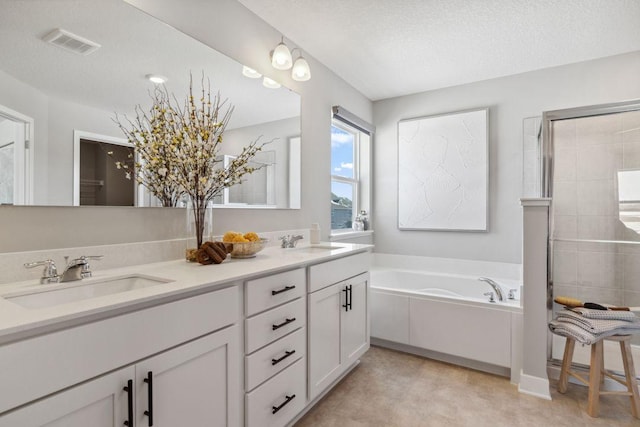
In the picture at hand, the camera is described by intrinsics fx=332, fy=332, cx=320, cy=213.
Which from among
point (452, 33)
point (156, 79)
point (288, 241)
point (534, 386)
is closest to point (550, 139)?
point (452, 33)

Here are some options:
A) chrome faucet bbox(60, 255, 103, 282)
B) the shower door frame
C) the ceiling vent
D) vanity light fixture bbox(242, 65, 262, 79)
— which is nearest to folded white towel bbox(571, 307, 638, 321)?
the shower door frame

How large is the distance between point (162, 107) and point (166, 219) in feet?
1.83

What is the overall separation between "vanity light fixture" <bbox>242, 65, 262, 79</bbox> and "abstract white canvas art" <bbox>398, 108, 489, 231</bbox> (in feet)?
6.45

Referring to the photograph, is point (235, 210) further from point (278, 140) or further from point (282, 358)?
point (282, 358)

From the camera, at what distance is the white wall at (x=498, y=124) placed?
2.77m

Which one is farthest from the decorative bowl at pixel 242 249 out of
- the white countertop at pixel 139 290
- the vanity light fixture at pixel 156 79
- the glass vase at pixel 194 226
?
the vanity light fixture at pixel 156 79

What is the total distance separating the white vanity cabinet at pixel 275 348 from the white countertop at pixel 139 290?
96 millimetres

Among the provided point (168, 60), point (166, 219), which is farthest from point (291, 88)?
point (166, 219)

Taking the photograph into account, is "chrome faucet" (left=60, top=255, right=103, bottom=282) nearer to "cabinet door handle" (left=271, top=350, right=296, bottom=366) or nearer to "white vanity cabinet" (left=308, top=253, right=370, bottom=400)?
"cabinet door handle" (left=271, top=350, right=296, bottom=366)

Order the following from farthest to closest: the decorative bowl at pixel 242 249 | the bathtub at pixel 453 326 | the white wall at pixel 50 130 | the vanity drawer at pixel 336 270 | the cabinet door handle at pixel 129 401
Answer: the bathtub at pixel 453 326
the vanity drawer at pixel 336 270
the decorative bowl at pixel 242 249
the white wall at pixel 50 130
the cabinet door handle at pixel 129 401

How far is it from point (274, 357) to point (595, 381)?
1.87 m

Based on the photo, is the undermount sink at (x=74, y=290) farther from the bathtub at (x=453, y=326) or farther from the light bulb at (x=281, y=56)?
the bathtub at (x=453, y=326)

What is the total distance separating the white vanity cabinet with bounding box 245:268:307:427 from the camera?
1389 mm

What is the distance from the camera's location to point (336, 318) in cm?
203
